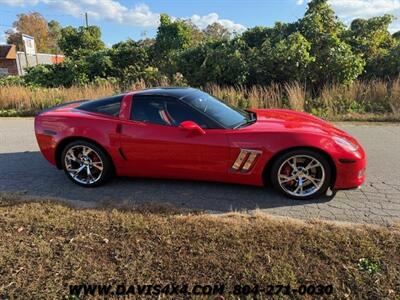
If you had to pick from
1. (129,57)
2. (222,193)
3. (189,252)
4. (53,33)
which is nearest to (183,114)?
(222,193)

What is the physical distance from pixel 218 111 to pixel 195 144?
0.65m

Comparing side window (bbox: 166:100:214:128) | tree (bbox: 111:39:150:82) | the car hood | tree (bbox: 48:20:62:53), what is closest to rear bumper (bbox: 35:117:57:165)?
side window (bbox: 166:100:214:128)

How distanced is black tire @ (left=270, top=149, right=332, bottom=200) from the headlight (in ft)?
0.81

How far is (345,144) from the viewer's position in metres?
3.78

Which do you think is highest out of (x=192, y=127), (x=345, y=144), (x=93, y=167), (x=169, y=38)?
(x=169, y=38)

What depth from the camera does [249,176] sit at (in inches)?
153

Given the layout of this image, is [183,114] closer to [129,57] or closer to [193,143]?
[193,143]

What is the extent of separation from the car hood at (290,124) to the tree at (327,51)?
7137mm

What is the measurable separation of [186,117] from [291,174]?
55.3 inches

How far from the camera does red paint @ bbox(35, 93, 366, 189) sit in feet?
12.3

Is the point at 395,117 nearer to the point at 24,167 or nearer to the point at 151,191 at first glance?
the point at 151,191

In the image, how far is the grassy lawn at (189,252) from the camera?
2.53 metres

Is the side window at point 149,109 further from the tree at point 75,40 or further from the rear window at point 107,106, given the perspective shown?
the tree at point 75,40

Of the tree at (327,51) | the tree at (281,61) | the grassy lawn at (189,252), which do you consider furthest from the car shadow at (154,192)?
the tree at (327,51)
